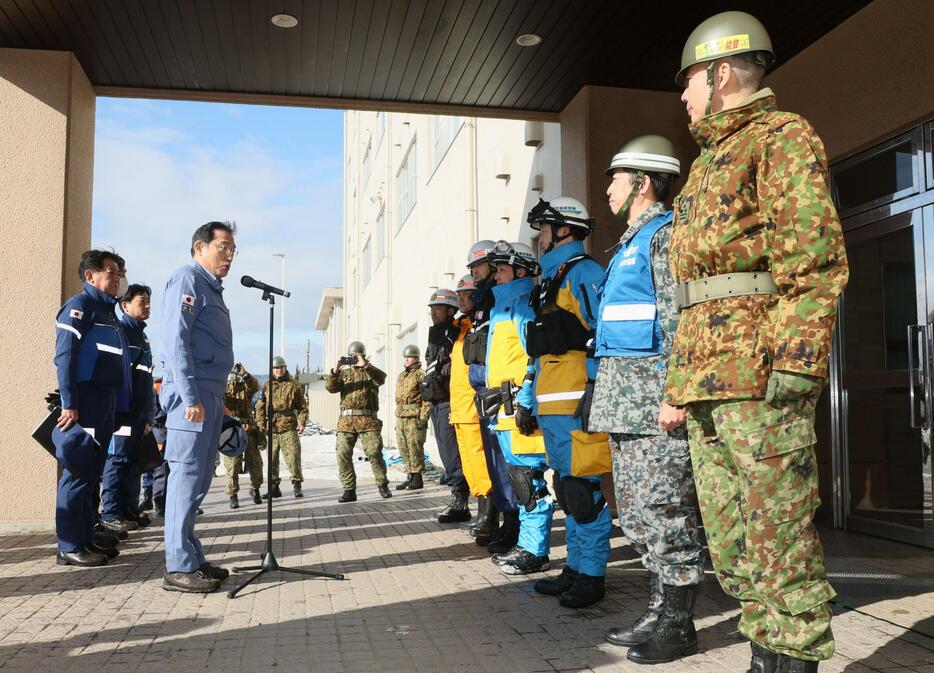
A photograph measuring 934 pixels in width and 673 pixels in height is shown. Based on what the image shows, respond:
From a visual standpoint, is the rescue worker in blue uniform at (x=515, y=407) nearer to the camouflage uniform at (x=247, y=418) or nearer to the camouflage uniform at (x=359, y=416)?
the camouflage uniform at (x=359, y=416)

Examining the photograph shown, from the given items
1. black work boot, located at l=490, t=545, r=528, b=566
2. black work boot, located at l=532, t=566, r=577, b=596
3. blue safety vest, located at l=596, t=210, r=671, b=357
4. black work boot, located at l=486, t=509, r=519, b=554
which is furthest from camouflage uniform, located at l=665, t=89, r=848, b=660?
black work boot, located at l=486, t=509, r=519, b=554

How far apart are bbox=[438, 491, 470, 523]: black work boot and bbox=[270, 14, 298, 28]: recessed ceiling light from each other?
14.9 feet

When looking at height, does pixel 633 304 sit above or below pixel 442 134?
below

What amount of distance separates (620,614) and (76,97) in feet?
22.2

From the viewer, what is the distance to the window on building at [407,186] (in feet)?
72.2

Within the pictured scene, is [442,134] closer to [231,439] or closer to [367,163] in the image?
[231,439]

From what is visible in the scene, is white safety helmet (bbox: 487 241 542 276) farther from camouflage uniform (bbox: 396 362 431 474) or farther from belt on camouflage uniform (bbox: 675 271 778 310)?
camouflage uniform (bbox: 396 362 431 474)

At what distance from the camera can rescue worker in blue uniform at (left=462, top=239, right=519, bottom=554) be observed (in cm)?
627

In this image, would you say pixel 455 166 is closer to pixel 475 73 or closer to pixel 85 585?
pixel 475 73

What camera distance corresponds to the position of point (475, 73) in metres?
7.98

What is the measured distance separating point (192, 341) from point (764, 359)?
11.6 ft

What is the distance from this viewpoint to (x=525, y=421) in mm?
4926

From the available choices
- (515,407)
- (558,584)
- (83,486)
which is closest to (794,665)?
(558,584)

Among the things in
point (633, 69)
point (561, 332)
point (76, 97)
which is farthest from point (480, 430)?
point (76, 97)
